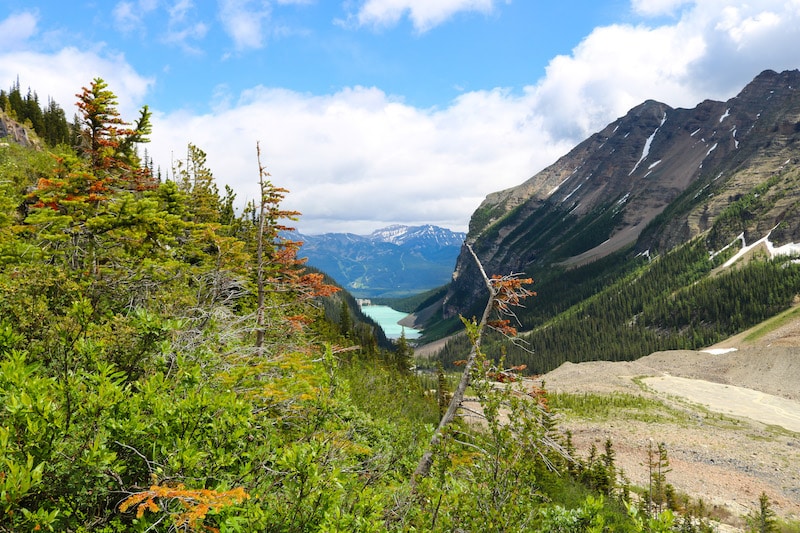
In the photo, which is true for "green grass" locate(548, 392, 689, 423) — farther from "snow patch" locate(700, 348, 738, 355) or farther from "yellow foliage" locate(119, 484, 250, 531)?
"yellow foliage" locate(119, 484, 250, 531)

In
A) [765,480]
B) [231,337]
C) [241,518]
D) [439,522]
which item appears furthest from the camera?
[765,480]

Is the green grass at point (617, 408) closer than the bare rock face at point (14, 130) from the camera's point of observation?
No

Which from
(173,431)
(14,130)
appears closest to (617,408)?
(173,431)

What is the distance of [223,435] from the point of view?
14.2ft

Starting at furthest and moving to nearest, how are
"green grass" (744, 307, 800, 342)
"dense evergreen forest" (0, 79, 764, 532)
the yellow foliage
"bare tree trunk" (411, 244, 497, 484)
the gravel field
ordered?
"green grass" (744, 307, 800, 342), the gravel field, "bare tree trunk" (411, 244, 497, 484), "dense evergreen forest" (0, 79, 764, 532), the yellow foliage

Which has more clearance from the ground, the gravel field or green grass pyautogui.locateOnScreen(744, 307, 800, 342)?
green grass pyautogui.locateOnScreen(744, 307, 800, 342)

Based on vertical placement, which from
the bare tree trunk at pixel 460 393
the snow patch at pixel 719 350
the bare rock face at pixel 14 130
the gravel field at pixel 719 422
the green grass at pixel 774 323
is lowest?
the gravel field at pixel 719 422

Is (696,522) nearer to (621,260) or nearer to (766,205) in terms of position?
(766,205)

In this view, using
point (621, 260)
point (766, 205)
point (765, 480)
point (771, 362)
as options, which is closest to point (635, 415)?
point (765, 480)

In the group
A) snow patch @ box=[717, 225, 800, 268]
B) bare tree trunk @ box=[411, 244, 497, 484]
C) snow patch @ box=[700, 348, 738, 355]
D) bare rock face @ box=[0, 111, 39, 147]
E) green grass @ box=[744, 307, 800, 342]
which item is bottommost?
snow patch @ box=[700, 348, 738, 355]

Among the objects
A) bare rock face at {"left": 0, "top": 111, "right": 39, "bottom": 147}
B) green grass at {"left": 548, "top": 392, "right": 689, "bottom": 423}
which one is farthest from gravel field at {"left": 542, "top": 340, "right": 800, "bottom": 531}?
bare rock face at {"left": 0, "top": 111, "right": 39, "bottom": 147}

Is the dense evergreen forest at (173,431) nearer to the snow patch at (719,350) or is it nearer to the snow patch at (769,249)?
the snow patch at (719,350)

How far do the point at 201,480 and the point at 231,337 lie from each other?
6.25m

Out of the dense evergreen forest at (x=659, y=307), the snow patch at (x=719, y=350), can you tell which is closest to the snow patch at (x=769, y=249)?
the dense evergreen forest at (x=659, y=307)
